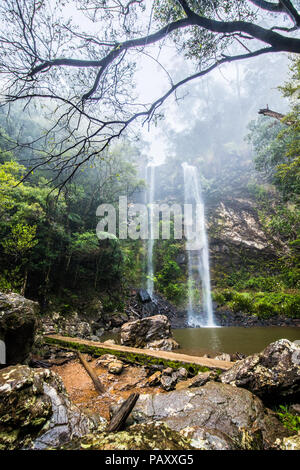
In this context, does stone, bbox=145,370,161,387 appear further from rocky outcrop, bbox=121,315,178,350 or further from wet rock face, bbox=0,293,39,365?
rocky outcrop, bbox=121,315,178,350

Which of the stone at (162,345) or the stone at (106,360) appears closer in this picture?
the stone at (106,360)

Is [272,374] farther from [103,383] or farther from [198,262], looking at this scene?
[198,262]

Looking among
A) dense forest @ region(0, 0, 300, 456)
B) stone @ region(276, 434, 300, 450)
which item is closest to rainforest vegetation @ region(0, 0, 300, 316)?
dense forest @ region(0, 0, 300, 456)

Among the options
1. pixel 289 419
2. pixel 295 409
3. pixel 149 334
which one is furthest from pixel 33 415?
pixel 149 334

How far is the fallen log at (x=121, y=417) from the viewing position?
167 centimetres

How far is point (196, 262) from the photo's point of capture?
50.4 ft

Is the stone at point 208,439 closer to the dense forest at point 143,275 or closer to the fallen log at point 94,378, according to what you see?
the dense forest at point 143,275

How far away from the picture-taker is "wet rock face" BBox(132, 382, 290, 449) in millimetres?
1572

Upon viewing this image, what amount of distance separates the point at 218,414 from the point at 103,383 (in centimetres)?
198

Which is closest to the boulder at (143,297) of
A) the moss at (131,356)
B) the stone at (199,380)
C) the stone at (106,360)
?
the moss at (131,356)

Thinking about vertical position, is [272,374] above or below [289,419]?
above

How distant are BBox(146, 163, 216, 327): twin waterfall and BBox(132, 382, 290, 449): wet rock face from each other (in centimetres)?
881

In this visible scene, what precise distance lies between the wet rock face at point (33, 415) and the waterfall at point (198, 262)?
9.59 metres

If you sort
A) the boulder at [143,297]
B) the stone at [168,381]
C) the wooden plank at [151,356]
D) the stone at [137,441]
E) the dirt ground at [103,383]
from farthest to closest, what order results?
the boulder at [143,297]
the wooden plank at [151,356]
the stone at [168,381]
the dirt ground at [103,383]
the stone at [137,441]
